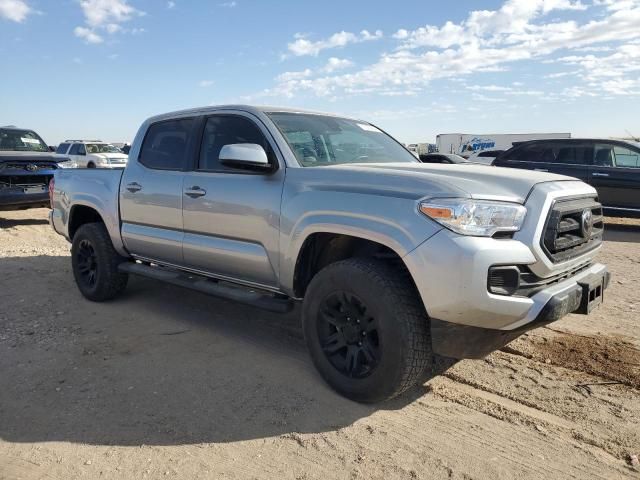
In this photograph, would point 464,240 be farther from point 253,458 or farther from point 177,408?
point 177,408

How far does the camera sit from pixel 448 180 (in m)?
3.01

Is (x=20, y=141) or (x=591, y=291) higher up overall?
(x=20, y=141)

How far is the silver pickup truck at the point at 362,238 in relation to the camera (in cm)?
280

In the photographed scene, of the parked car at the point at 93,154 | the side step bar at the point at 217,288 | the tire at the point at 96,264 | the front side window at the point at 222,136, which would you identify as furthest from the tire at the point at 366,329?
the parked car at the point at 93,154

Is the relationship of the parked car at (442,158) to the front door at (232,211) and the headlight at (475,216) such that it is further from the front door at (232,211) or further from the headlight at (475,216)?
the headlight at (475,216)

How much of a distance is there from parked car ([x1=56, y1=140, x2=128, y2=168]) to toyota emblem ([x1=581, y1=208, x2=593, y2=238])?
1937 cm

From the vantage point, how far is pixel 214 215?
Answer: 4.11 meters

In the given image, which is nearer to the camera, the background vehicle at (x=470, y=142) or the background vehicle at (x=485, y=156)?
the background vehicle at (x=485, y=156)

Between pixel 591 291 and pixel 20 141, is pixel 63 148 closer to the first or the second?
pixel 20 141

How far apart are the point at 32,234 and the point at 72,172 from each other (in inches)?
184

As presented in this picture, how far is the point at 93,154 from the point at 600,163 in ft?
59.7

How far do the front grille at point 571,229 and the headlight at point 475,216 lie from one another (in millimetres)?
233

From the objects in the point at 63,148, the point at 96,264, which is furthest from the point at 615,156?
the point at 63,148

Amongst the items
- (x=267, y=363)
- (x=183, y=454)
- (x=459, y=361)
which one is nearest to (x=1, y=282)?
(x=267, y=363)
